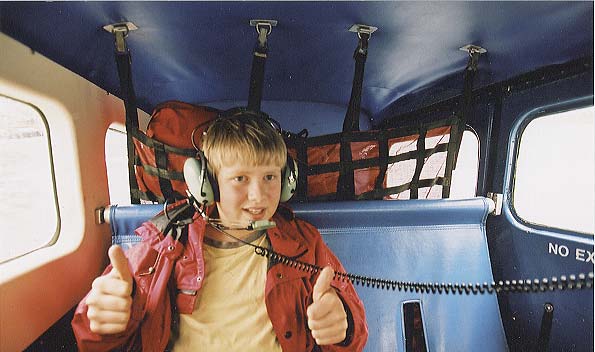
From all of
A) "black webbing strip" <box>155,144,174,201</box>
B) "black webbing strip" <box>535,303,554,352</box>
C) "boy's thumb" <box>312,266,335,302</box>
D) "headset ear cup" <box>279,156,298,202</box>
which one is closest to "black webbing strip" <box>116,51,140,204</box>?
"black webbing strip" <box>155,144,174,201</box>

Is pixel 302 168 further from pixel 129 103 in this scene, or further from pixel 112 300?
Answer: pixel 112 300

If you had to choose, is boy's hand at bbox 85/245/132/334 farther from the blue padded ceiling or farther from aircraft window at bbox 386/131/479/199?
aircraft window at bbox 386/131/479/199

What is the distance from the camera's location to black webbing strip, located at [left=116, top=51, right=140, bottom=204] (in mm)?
1312

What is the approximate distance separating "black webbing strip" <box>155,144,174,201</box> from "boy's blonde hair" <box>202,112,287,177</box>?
1.09ft

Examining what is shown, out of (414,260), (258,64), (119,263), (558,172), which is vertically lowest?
(414,260)

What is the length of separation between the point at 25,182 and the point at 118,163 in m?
0.67

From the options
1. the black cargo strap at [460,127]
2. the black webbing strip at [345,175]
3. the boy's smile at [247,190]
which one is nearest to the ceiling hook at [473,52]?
the black cargo strap at [460,127]

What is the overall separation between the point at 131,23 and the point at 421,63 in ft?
3.58

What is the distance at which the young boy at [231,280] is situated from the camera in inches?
40.9

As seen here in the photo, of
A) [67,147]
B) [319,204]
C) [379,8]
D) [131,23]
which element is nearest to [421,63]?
[379,8]

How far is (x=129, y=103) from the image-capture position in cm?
142

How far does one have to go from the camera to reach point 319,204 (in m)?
1.59

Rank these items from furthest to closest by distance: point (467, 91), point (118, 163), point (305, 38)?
1. point (118, 163)
2. point (467, 91)
3. point (305, 38)

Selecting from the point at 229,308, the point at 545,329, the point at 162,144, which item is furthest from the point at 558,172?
the point at 162,144
